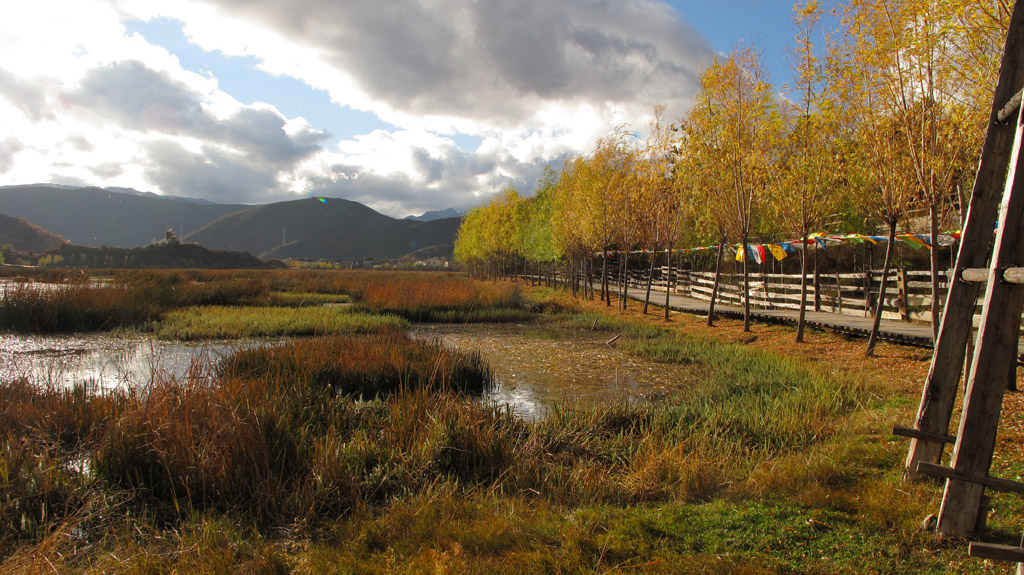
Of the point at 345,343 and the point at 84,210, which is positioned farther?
the point at 84,210

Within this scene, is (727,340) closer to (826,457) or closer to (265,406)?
(826,457)

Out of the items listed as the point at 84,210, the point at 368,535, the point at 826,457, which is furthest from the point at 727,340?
the point at 84,210

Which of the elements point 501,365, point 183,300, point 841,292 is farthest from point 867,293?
point 183,300

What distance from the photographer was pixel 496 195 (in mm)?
43531

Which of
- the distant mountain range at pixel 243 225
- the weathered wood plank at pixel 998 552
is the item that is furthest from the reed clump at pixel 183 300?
the distant mountain range at pixel 243 225

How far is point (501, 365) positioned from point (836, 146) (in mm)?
7870

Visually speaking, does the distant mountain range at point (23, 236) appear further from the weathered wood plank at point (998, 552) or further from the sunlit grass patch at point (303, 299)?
the weathered wood plank at point (998, 552)

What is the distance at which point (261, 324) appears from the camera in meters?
14.0

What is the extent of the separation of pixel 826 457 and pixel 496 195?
4024 cm

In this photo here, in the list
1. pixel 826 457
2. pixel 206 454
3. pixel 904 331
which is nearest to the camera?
pixel 206 454

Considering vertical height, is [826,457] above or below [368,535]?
above

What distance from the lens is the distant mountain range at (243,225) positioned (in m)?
129

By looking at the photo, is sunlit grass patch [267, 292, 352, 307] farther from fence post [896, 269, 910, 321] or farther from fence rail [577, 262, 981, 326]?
fence post [896, 269, 910, 321]

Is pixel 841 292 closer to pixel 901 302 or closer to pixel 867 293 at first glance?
pixel 867 293
